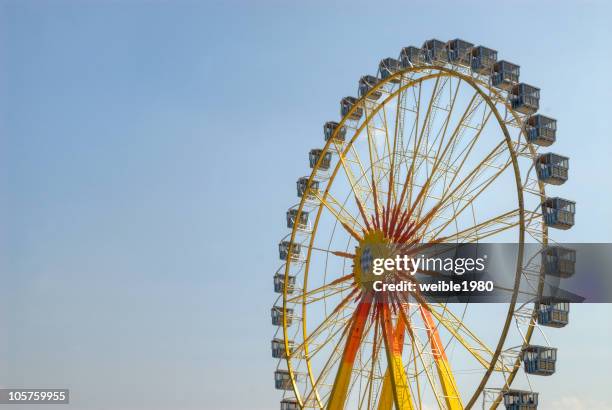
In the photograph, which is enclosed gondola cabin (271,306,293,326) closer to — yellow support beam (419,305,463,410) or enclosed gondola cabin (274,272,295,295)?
enclosed gondola cabin (274,272,295,295)

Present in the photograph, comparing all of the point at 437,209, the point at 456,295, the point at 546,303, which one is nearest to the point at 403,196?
the point at 437,209

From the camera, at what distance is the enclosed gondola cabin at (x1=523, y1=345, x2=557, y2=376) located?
28781 mm

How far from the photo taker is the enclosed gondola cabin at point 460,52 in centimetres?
3338

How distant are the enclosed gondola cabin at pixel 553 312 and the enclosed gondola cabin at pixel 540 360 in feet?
2.28

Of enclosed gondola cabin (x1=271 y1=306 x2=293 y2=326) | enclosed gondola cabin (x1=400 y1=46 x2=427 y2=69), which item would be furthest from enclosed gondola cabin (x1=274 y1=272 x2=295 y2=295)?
enclosed gondola cabin (x1=400 y1=46 x2=427 y2=69)

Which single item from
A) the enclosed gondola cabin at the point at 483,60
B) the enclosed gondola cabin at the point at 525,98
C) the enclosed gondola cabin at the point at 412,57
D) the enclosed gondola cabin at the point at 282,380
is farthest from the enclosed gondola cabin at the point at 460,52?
the enclosed gondola cabin at the point at 282,380

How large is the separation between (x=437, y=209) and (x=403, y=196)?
1.76m

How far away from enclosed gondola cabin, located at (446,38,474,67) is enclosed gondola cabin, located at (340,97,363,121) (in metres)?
5.74

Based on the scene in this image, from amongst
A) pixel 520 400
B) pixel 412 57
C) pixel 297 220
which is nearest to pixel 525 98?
pixel 412 57

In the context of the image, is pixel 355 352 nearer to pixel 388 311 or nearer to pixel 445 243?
pixel 388 311

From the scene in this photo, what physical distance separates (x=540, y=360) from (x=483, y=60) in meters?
9.40

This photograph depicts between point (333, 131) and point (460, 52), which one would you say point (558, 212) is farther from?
point (333, 131)

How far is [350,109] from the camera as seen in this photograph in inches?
1538

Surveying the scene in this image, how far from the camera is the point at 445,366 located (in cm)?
3120
